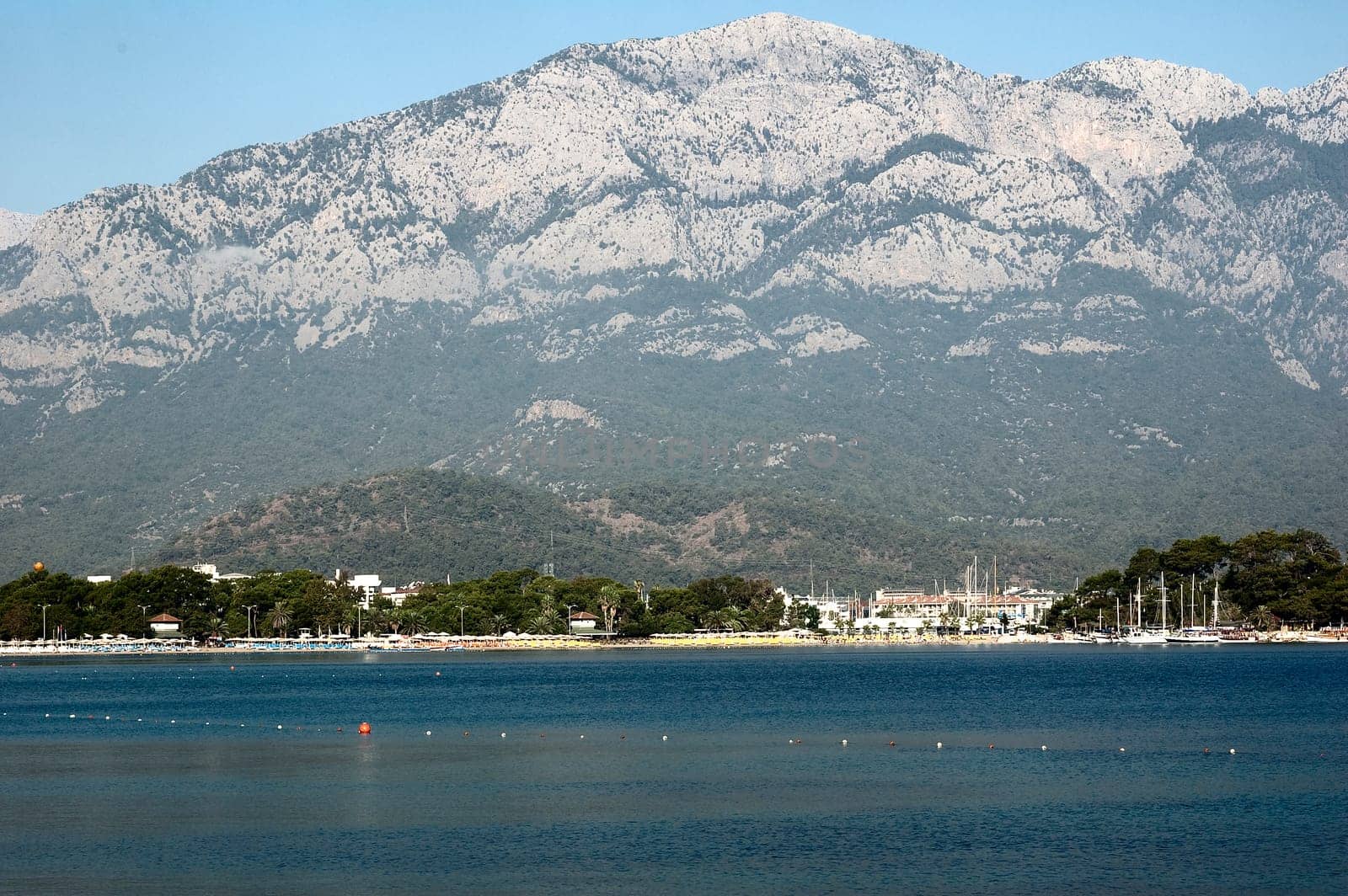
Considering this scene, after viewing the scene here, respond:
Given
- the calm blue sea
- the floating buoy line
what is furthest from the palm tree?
the floating buoy line

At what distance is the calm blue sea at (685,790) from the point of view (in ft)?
152

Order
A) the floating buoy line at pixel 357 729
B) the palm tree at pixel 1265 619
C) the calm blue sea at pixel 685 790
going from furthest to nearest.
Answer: the palm tree at pixel 1265 619
the floating buoy line at pixel 357 729
the calm blue sea at pixel 685 790

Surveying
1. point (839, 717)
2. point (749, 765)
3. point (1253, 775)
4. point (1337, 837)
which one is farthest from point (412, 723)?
point (1337, 837)

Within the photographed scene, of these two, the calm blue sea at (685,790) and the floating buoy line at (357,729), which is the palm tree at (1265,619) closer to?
the calm blue sea at (685,790)

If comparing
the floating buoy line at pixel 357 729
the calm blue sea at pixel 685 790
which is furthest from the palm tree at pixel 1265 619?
the floating buoy line at pixel 357 729

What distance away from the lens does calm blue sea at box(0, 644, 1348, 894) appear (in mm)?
46344

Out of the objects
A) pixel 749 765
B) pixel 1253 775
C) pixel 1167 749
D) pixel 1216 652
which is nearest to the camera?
pixel 1253 775

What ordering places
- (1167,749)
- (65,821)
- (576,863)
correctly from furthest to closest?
(1167,749), (65,821), (576,863)

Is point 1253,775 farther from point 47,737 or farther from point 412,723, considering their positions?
point 47,737

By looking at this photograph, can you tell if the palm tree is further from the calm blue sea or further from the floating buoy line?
the floating buoy line

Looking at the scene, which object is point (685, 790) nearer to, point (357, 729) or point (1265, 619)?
point (357, 729)

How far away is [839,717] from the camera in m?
93.3

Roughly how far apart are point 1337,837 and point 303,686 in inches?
3540

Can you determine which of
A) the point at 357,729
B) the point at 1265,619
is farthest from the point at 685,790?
the point at 1265,619
